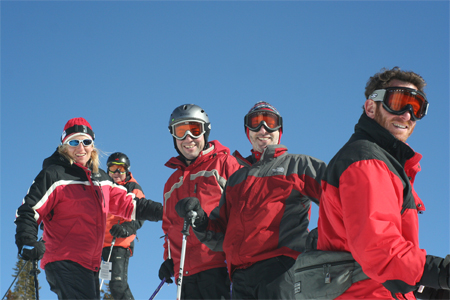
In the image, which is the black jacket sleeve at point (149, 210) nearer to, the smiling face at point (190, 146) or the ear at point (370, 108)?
the smiling face at point (190, 146)

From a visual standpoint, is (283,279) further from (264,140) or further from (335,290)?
(264,140)

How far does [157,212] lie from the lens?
8.12 metres

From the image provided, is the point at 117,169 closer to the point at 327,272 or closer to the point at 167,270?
the point at 167,270

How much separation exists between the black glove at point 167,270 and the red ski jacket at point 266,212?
150 cm

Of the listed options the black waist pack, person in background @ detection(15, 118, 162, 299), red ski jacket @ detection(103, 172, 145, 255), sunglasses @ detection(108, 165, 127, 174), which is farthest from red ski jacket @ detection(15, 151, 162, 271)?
the black waist pack

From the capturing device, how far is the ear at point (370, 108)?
3.49 m

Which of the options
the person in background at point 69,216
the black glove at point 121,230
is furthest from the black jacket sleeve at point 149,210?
the black glove at point 121,230

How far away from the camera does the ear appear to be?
137 inches

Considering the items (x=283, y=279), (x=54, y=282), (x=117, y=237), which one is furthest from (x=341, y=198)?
(x=117, y=237)

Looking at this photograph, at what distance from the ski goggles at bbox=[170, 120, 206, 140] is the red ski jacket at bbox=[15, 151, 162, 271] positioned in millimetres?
1603

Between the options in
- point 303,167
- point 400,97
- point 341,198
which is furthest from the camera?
point 303,167

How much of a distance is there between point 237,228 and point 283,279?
2.10 feet

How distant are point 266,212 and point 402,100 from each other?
1860 millimetres

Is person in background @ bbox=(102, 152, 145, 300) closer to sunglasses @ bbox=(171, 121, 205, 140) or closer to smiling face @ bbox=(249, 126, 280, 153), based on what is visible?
sunglasses @ bbox=(171, 121, 205, 140)
